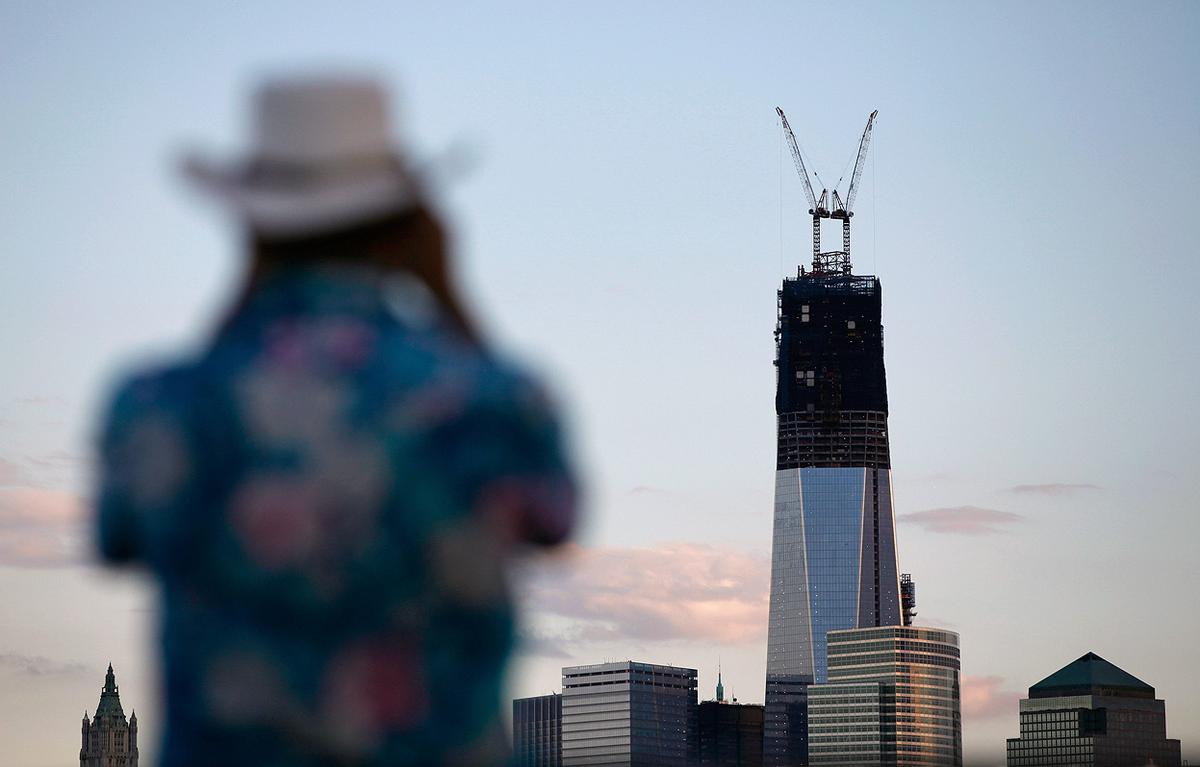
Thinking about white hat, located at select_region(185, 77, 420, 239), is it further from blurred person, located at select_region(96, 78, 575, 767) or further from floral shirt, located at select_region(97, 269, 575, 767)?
floral shirt, located at select_region(97, 269, 575, 767)

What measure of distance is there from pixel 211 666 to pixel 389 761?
434 mm

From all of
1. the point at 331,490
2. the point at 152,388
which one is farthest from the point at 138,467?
the point at 331,490

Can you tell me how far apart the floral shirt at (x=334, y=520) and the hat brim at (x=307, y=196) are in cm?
16

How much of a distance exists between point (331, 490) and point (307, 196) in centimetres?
64

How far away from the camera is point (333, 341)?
17.0ft

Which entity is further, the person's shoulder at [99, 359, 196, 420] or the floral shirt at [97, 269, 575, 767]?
the person's shoulder at [99, 359, 196, 420]

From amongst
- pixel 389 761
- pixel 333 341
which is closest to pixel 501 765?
pixel 389 761

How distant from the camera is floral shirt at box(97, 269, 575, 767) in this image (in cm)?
510

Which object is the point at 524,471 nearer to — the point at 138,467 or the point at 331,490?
the point at 331,490

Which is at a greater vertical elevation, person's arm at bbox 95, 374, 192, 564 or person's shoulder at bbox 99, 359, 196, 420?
person's shoulder at bbox 99, 359, 196, 420

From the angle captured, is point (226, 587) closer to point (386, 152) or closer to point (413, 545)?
point (413, 545)

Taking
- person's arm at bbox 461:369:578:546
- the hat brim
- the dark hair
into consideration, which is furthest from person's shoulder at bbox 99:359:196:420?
person's arm at bbox 461:369:578:546

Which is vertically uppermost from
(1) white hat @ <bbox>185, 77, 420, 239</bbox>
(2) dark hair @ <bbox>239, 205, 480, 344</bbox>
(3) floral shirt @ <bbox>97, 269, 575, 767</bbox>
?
(1) white hat @ <bbox>185, 77, 420, 239</bbox>

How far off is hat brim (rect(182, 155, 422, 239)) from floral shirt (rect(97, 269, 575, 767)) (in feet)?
0.51
